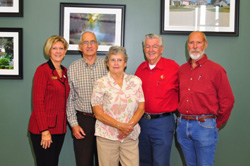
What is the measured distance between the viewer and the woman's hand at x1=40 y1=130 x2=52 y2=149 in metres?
1.97

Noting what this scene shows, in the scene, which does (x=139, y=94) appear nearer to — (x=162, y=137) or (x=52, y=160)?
(x=162, y=137)

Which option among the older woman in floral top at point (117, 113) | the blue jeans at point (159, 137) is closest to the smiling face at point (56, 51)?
the older woman in floral top at point (117, 113)

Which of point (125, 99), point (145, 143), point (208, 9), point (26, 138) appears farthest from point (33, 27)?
point (208, 9)

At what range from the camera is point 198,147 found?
77.7 inches

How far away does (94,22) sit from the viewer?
2.71m

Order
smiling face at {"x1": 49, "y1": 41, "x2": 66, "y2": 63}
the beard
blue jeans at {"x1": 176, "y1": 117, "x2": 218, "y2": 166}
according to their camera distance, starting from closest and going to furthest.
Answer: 1. blue jeans at {"x1": 176, "y1": 117, "x2": 218, "y2": 166}
2. the beard
3. smiling face at {"x1": 49, "y1": 41, "x2": 66, "y2": 63}

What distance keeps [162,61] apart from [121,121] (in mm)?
772

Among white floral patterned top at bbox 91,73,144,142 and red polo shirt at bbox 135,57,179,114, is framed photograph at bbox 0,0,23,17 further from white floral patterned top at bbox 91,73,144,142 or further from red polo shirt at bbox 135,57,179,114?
red polo shirt at bbox 135,57,179,114

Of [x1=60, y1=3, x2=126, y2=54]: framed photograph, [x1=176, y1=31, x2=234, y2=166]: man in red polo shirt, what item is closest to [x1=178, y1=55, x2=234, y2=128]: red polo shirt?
[x1=176, y1=31, x2=234, y2=166]: man in red polo shirt

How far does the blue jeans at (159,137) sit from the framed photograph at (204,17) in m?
1.12

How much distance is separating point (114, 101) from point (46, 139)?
68cm

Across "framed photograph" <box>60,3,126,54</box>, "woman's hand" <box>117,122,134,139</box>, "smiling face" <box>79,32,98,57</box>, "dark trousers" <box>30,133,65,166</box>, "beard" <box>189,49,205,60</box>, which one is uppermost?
"framed photograph" <box>60,3,126,54</box>

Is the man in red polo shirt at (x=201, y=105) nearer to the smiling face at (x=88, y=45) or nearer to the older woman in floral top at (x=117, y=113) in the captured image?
the older woman in floral top at (x=117, y=113)

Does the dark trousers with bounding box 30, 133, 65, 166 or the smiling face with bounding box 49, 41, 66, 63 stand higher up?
the smiling face with bounding box 49, 41, 66, 63
